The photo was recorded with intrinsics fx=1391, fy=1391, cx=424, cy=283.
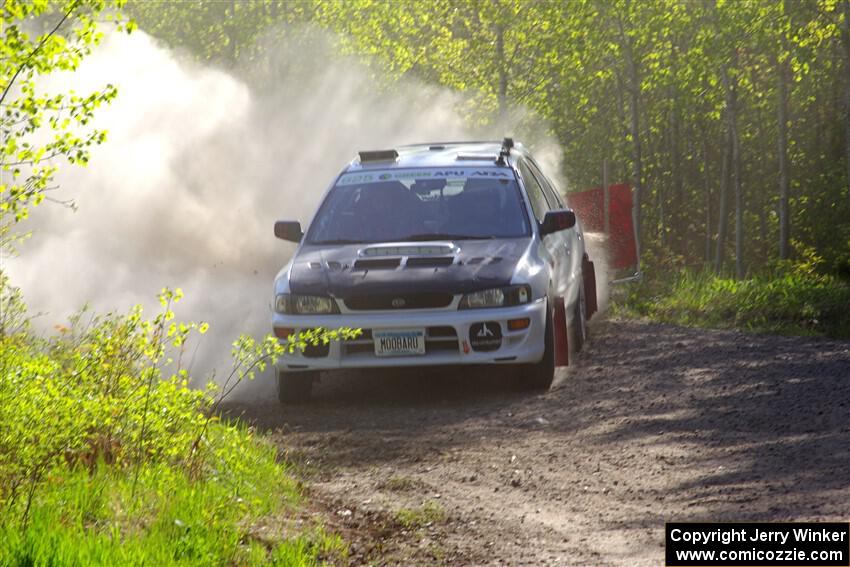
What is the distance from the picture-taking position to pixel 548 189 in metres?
12.9

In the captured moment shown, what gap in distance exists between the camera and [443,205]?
434 inches

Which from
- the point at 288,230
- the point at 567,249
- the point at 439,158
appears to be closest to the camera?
the point at 288,230

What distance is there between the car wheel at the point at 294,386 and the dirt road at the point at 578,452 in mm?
89

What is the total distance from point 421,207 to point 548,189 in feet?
7.24

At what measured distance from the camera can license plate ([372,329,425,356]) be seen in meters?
9.73

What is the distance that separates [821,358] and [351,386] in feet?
12.3

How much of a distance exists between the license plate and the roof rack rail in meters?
2.40

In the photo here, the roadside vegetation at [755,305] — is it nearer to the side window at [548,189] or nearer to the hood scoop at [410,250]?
the side window at [548,189]

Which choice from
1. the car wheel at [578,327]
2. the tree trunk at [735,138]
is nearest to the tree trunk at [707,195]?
the tree trunk at [735,138]

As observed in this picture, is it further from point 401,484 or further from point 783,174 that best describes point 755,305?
point 783,174

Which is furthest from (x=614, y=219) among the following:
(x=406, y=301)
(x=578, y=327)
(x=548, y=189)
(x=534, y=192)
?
(x=406, y=301)

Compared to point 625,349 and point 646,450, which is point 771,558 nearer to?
point 646,450

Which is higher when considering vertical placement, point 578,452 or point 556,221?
point 556,221

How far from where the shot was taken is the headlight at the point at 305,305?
990 centimetres
